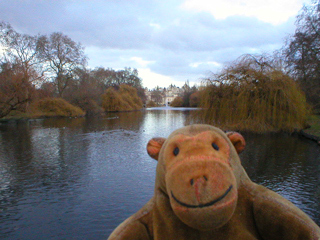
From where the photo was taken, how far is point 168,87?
16700cm

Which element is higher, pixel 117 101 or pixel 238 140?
pixel 117 101

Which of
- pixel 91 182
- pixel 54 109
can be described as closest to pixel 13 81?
pixel 54 109

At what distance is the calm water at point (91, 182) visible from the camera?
4910 mm

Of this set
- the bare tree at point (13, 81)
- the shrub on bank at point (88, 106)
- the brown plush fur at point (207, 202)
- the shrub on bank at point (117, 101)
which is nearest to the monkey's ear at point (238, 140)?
the brown plush fur at point (207, 202)

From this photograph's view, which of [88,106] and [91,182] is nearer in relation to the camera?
[91,182]

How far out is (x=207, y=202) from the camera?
3.95 feet

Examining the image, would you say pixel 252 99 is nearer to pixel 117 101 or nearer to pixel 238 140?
pixel 238 140

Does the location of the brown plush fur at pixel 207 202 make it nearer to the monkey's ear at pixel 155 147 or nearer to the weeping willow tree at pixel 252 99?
the monkey's ear at pixel 155 147

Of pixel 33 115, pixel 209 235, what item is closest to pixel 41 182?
pixel 209 235

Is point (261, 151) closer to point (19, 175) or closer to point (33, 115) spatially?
point (19, 175)

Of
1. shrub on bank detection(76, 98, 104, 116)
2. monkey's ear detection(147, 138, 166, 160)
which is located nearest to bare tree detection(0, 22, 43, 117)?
shrub on bank detection(76, 98, 104, 116)

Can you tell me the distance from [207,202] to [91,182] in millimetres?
6453

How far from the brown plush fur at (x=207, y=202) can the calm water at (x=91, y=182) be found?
347 centimetres

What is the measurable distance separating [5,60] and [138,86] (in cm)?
4455
